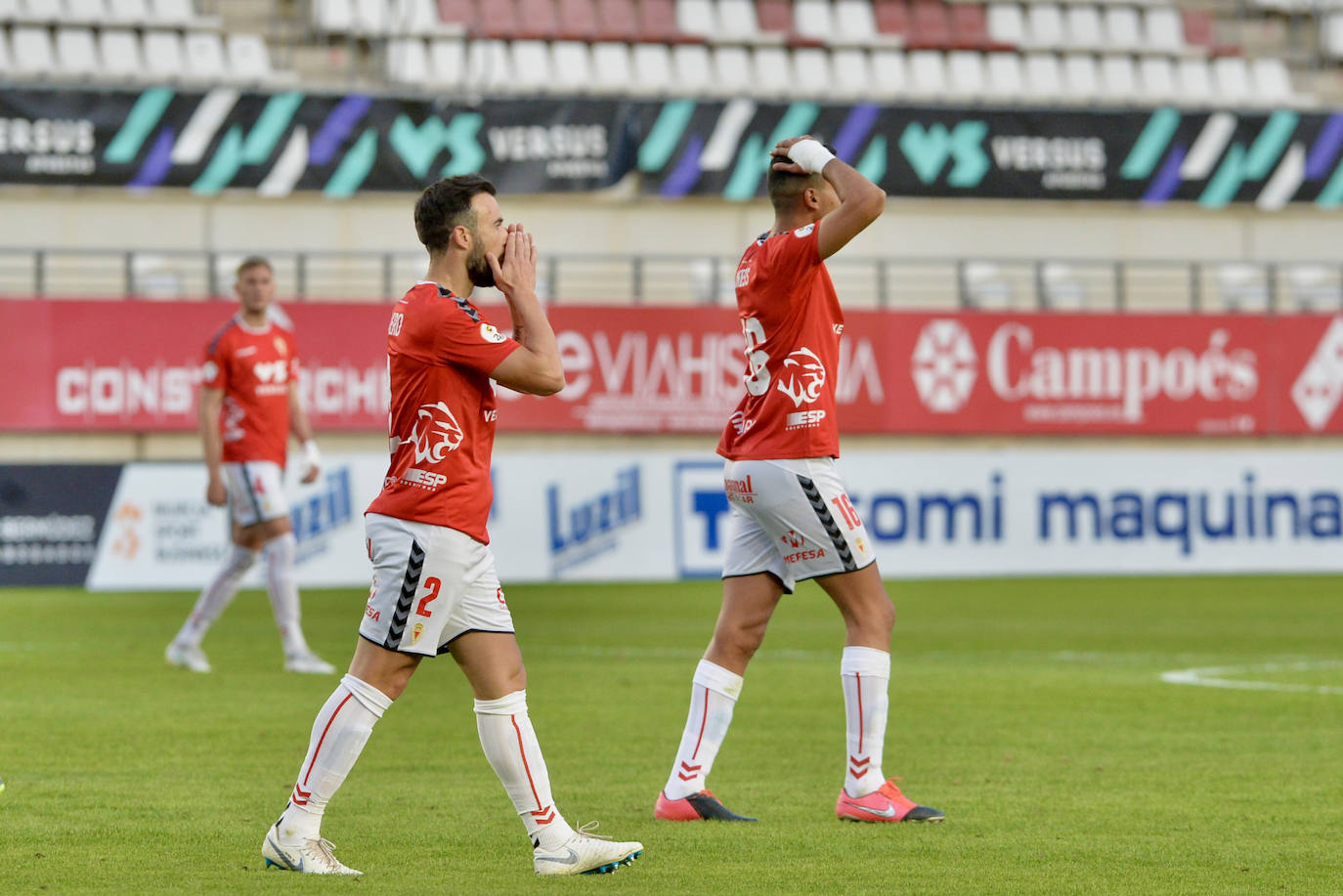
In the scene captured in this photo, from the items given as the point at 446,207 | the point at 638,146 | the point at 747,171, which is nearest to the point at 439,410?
the point at 446,207

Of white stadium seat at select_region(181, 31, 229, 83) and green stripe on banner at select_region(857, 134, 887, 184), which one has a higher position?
white stadium seat at select_region(181, 31, 229, 83)

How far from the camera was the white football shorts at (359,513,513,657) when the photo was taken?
Result: 522cm

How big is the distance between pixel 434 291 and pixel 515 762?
1.35m

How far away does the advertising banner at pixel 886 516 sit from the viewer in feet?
65.0

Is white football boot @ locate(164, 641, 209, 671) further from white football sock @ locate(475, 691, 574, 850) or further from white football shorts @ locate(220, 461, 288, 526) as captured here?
white football sock @ locate(475, 691, 574, 850)

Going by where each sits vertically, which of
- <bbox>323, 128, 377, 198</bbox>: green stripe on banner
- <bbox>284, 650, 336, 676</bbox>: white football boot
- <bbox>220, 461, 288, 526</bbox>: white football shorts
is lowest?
<bbox>284, 650, 336, 676</bbox>: white football boot

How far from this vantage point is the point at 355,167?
2492 centimetres

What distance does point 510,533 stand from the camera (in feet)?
67.5

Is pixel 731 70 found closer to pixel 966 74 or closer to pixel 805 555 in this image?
pixel 966 74

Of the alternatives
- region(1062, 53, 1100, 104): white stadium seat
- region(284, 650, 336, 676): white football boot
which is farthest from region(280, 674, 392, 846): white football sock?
region(1062, 53, 1100, 104): white stadium seat

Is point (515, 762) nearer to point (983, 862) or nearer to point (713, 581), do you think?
point (983, 862)

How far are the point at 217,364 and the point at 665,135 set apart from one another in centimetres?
1523

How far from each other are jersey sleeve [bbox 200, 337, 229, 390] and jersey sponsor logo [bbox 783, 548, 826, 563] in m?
5.93

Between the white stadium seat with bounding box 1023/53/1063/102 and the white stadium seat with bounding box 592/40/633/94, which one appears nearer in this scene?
the white stadium seat with bounding box 592/40/633/94
